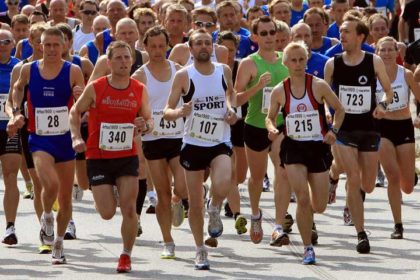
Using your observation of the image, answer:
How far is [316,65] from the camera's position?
15344 mm

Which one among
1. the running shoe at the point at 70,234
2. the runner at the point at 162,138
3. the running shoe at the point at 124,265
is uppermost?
the runner at the point at 162,138

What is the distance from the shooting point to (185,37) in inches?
671

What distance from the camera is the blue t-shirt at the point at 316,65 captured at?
15289mm

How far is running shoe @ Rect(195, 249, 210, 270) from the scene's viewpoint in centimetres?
1295

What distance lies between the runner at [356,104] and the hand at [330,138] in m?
1.05

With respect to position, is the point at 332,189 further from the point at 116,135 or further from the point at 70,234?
the point at 116,135

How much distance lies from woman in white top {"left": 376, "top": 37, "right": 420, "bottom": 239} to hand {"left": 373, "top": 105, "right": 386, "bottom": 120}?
0.75 metres

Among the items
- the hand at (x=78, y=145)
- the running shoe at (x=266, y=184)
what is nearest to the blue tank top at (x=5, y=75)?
the hand at (x=78, y=145)

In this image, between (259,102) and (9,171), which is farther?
(259,102)

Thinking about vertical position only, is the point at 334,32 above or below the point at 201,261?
above

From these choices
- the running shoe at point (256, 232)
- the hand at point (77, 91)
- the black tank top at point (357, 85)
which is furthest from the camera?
the running shoe at point (256, 232)

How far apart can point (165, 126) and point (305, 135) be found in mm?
1337

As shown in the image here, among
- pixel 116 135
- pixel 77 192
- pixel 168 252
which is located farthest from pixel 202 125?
pixel 77 192

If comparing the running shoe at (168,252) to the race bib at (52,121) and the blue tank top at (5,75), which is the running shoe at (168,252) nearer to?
the race bib at (52,121)
